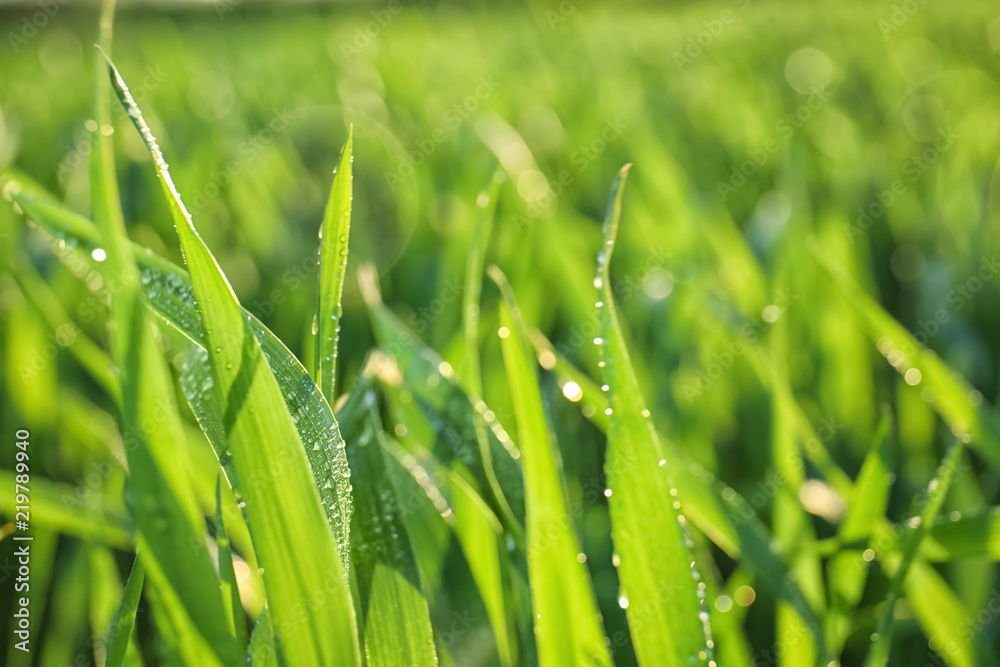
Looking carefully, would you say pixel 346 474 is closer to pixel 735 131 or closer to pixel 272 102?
pixel 735 131

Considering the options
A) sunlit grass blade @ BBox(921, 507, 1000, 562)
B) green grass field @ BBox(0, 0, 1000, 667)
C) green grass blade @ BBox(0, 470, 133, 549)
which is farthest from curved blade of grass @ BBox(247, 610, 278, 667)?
sunlit grass blade @ BBox(921, 507, 1000, 562)

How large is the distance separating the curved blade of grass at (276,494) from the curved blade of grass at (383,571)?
40 mm

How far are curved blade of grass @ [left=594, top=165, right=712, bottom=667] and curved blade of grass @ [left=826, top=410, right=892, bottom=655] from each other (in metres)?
0.15

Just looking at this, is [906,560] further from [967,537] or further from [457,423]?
[457,423]

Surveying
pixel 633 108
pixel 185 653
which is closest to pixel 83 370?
pixel 185 653

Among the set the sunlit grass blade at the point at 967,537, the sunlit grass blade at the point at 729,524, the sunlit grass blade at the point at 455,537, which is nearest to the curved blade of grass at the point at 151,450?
the sunlit grass blade at the point at 455,537

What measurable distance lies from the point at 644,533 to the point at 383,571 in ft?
0.34

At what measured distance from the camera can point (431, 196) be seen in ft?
3.31

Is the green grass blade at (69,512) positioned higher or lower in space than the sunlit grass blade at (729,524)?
higher

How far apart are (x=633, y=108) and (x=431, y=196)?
0.59 m

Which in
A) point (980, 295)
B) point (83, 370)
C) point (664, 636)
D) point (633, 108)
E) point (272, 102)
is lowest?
point (664, 636)

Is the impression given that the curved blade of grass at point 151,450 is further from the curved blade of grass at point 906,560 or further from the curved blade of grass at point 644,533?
the curved blade of grass at point 906,560

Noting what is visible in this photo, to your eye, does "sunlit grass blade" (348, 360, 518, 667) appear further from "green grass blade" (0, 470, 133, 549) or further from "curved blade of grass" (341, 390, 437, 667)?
"green grass blade" (0, 470, 133, 549)

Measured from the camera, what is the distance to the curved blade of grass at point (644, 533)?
27 cm
